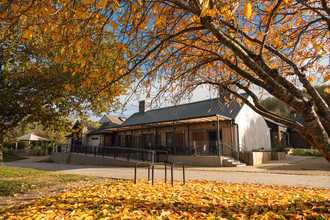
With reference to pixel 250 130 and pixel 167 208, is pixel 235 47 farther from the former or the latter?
pixel 250 130

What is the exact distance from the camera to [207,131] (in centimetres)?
1861

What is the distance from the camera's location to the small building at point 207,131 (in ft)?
52.5

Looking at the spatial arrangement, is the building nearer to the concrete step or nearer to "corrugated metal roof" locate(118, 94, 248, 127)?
"corrugated metal roof" locate(118, 94, 248, 127)

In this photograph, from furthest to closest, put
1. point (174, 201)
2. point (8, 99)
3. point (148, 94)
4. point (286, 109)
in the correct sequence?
point (286, 109)
point (8, 99)
point (148, 94)
point (174, 201)

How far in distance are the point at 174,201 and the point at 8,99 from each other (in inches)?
325

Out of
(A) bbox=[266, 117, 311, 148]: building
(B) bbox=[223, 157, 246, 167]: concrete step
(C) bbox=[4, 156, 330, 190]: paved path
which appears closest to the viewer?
(C) bbox=[4, 156, 330, 190]: paved path

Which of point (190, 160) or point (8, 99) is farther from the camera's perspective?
point (190, 160)

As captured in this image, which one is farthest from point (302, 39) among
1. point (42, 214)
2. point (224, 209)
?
point (42, 214)

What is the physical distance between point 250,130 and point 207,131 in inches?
186

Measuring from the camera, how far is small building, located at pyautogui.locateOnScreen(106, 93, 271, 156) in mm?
15998

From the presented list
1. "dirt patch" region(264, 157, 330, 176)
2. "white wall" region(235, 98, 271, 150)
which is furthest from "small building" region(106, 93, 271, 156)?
"dirt patch" region(264, 157, 330, 176)

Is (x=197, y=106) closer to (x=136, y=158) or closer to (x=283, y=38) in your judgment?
(x=136, y=158)

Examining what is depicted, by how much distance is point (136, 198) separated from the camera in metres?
4.22

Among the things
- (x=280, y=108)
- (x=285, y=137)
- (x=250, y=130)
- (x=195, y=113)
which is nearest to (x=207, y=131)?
(x=195, y=113)
